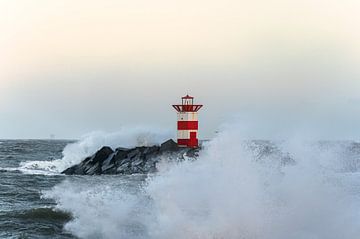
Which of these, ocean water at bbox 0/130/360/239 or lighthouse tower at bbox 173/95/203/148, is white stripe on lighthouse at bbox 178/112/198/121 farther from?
ocean water at bbox 0/130/360/239

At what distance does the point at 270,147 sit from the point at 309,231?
404 centimetres

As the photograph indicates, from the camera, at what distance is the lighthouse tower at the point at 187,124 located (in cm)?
2089

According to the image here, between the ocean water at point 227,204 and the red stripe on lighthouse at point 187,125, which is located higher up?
the red stripe on lighthouse at point 187,125

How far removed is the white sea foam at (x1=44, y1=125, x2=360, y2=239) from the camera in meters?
8.22

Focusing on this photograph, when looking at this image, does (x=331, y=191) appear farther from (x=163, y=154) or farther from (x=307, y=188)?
(x=163, y=154)

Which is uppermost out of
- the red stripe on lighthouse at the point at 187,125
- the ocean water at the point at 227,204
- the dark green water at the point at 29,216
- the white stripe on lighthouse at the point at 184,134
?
the red stripe on lighthouse at the point at 187,125

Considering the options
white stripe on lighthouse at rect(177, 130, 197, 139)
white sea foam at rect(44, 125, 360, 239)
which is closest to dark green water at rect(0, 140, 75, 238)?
white sea foam at rect(44, 125, 360, 239)

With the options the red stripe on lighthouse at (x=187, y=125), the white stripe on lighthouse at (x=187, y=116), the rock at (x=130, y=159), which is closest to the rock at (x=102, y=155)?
the rock at (x=130, y=159)

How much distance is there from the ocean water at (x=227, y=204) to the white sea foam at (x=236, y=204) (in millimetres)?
14

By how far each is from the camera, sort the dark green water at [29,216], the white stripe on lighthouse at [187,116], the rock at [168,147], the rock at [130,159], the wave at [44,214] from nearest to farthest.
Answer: the dark green water at [29,216] < the wave at [44,214] < the rock at [130,159] < the rock at [168,147] < the white stripe on lighthouse at [187,116]

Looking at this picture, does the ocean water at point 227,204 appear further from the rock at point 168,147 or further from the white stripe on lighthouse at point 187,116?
the white stripe on lighthouse at point 187,116

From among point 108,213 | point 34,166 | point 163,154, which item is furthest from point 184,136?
point 108,213

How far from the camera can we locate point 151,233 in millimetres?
8977

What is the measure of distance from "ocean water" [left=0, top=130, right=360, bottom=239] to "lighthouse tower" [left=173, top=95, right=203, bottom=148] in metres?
8.98
